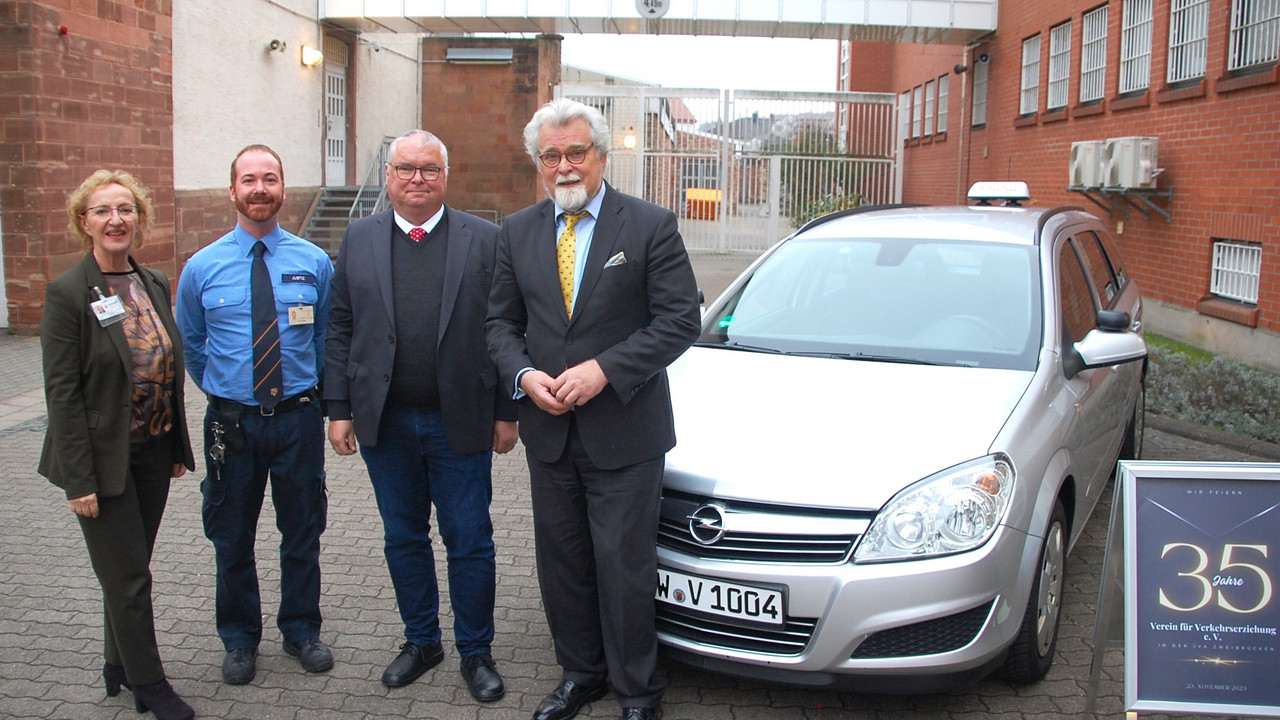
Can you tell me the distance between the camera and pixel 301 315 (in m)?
3.83

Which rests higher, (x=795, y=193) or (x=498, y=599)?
(x=795, y=193)

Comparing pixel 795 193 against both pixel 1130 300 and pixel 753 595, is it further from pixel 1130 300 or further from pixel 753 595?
pixel 753 595

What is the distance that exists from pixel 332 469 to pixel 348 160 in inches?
580

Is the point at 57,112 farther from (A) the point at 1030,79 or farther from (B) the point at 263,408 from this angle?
(A) the point at 1030,79

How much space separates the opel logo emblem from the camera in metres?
3.45

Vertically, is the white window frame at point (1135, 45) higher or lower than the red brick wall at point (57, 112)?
higher

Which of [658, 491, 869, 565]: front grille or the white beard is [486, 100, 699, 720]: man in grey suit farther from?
[658, 491, 869, 565]: front grille

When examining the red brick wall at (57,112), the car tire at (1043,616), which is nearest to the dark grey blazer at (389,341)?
the car tire at (1043,616)

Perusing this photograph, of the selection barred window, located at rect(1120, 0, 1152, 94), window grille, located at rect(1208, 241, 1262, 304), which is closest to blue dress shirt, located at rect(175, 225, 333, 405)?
window grille, located at rect(1208, 241, 1262, 304)

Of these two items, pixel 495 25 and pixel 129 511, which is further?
pixel 495 25

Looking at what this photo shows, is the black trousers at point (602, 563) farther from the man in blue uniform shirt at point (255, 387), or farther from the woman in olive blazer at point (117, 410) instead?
the woman in olive blazer at point (117, 410)

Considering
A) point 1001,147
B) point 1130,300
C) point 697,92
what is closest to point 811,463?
point 1130,300

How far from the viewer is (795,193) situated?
859 inches

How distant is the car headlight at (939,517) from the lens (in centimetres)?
328
